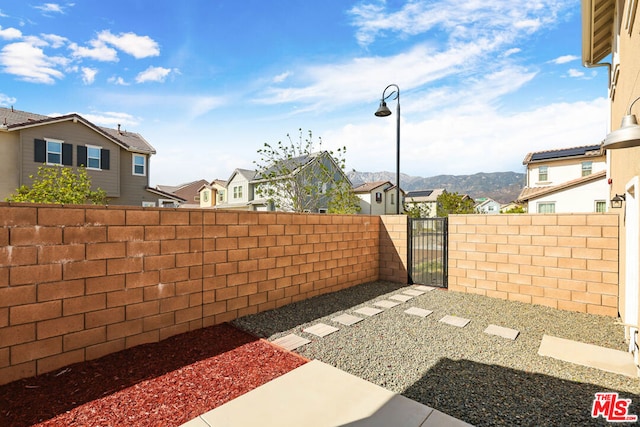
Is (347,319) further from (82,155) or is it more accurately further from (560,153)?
(560,153)

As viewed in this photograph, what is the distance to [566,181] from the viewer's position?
67.8 ft

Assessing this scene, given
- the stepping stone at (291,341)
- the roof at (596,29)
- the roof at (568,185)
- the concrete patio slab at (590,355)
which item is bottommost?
the concrete patio slab at (590,355)

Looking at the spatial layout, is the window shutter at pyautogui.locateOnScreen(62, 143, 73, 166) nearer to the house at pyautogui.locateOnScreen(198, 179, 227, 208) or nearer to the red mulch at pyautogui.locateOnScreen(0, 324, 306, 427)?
the house at pyautogui.locateOnScreen(198, 179, 227, 208)

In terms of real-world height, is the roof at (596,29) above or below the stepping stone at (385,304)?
above

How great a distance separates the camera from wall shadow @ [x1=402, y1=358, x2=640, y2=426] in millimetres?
2232

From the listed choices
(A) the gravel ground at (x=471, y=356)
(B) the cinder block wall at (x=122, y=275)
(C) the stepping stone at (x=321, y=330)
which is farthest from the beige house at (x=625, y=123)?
(B) the cinder block wall at (x=122, y=275)

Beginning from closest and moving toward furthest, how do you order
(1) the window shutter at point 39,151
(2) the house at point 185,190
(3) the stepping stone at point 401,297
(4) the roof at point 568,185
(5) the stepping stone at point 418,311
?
1. (5) the stepping stone at point 418,311
2. (3) the stepping stone at point 401,297
3. (1) the window shutter at point 39,151
4. (4) the roof at point 568,185
5. (2) the house at point 185,190

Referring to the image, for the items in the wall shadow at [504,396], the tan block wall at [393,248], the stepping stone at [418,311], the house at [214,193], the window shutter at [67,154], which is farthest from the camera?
the house at [214,193]

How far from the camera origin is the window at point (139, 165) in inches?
675

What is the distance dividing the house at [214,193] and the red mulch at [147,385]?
28.0m

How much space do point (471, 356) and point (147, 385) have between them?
3.39 meters

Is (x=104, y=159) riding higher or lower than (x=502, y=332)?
higher

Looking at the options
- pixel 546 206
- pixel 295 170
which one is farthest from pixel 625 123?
pixel 546 206

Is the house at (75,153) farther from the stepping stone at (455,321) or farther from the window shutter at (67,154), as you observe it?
the stepping stone at (455,321)
